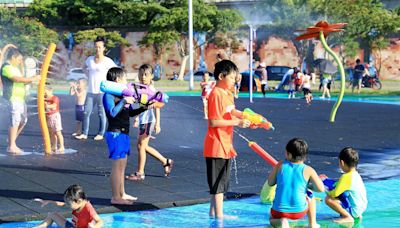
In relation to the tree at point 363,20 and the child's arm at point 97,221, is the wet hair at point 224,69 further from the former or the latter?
the tree at point 363,20

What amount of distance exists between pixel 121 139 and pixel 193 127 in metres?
8.13

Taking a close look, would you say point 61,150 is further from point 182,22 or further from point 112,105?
point 182,22

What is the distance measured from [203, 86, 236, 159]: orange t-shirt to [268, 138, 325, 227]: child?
2.25 feet

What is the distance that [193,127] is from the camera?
1538 centimetres

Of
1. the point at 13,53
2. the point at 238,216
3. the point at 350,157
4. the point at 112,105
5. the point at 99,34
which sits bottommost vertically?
the point at 238,216

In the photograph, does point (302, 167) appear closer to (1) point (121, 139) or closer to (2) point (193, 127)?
(1) point (121, 139)

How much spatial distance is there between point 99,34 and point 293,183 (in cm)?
4371

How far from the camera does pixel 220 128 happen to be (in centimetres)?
664

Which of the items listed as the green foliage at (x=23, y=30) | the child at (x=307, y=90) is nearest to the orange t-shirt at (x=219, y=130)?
the child at (x=307, y=90)

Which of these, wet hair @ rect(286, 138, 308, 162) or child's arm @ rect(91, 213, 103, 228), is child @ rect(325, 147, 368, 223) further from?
child's arm @ rect(91, 213, 103, 228)

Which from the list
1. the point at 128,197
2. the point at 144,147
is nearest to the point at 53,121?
the point at 144,147

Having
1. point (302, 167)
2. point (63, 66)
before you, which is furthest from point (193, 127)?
point (63, 66)

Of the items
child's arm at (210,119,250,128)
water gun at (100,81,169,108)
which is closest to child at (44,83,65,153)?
water gun at (100,81,169,108)

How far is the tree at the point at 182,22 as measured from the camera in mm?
46656
